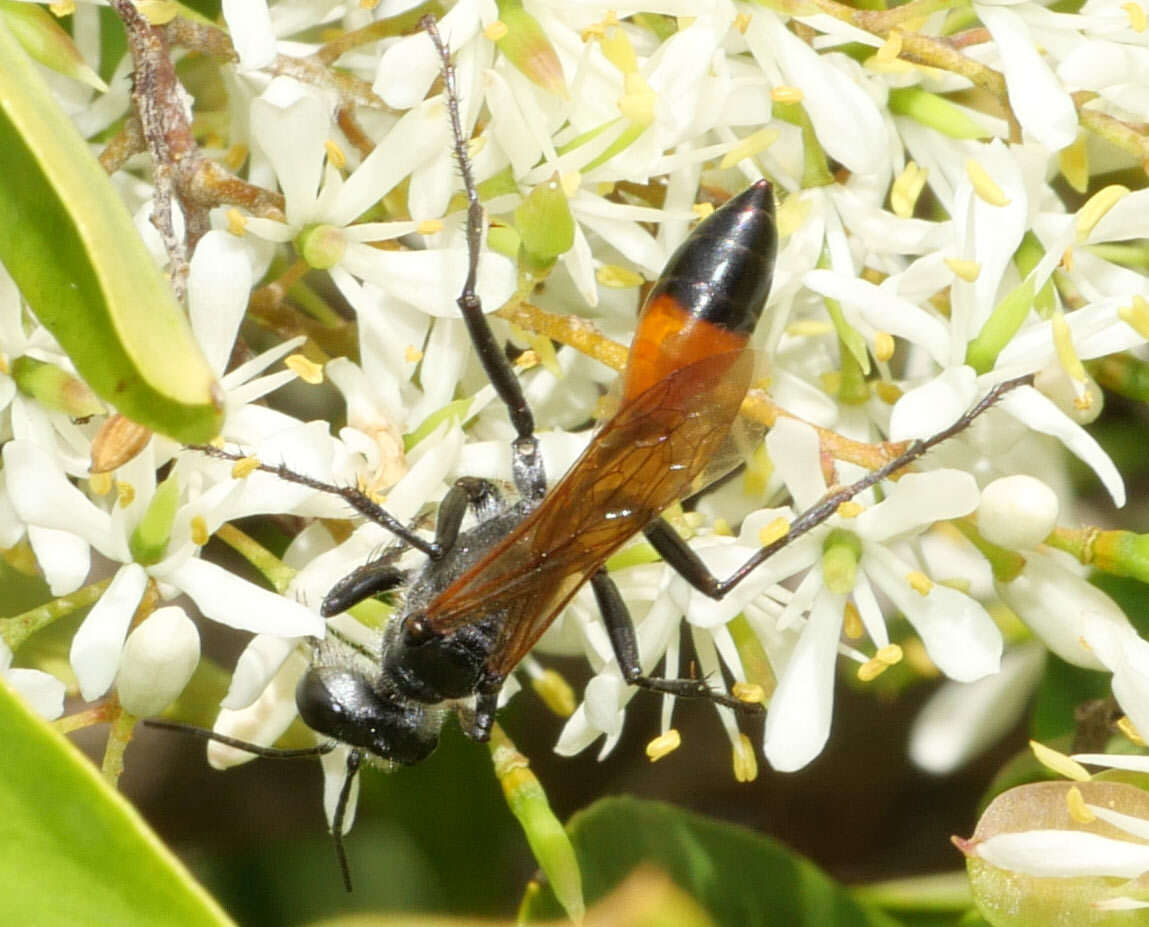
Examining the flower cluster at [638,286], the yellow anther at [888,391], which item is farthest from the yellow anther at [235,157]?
the yellow anther at [888,391]

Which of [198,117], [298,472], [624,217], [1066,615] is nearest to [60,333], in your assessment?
[298,472]

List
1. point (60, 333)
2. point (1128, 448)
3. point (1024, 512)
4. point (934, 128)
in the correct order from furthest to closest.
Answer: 1. point (1128, 448)
2. point (934, 128)
3. point (1024, 512)
4. point (60, 333)

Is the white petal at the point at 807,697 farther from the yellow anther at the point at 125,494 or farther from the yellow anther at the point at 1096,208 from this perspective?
the yellow anther at the point at 125,494

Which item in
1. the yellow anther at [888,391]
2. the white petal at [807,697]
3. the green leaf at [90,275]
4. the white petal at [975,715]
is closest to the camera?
the green leaf at [90,275]

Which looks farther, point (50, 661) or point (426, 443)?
point (50, 661)

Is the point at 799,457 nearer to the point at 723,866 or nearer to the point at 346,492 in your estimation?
the point at 346,492

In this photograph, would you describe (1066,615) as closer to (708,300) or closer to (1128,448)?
(708,300)

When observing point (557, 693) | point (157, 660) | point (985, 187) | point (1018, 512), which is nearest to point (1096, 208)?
point (985, 187)

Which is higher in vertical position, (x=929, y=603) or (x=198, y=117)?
(x=198, y=117)
